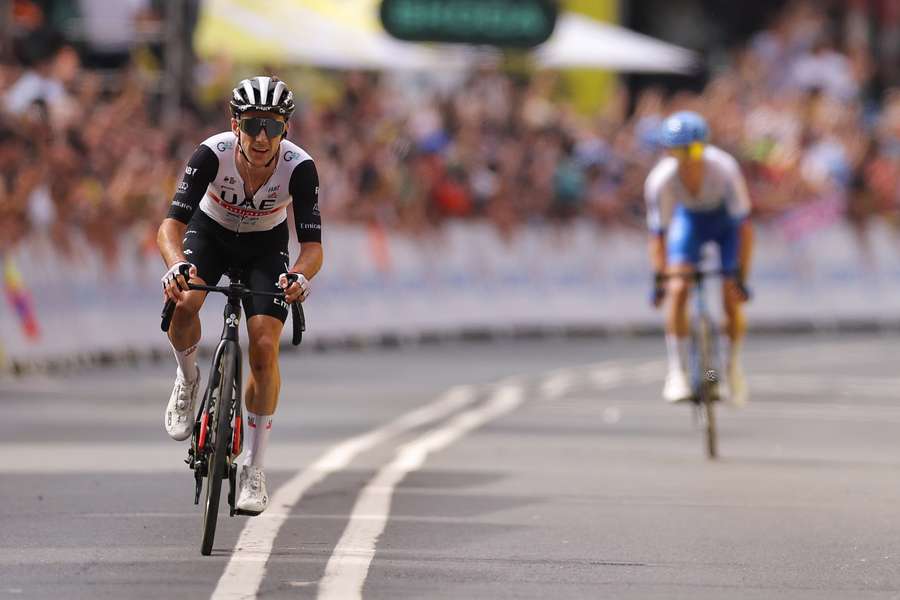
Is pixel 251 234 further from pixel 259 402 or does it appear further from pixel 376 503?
pixel 376 503

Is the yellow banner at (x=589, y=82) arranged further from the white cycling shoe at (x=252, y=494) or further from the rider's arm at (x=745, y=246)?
the white cycling shoe at (x=252, y=494)

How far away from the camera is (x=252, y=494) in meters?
10.1

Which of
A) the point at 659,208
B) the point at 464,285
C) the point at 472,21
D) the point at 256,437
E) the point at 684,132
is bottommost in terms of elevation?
the point at 464,285

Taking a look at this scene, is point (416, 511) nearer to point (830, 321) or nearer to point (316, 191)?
point (316, 191)

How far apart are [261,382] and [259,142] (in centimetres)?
109

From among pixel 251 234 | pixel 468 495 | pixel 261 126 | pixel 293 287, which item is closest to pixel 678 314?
pixel 468 495

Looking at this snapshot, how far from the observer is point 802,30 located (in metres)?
37.3

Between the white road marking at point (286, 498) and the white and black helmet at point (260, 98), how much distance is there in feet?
5.98

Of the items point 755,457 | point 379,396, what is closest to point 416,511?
point 755,457

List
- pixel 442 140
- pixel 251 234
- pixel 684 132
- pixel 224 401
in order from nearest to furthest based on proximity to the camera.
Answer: pixel 224 401
pixel 251 234
pixel 684 132
pixel 442 140

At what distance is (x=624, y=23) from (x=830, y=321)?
9391 mm

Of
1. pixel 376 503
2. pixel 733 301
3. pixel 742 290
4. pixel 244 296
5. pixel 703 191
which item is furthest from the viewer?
pixel 733 301

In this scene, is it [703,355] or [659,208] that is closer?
[703,355]

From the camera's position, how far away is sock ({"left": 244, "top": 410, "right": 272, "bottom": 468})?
10266 mm
